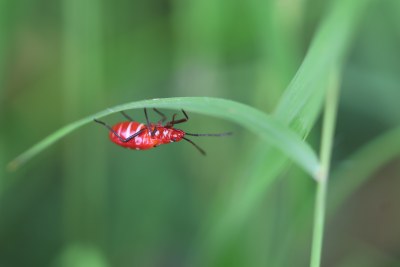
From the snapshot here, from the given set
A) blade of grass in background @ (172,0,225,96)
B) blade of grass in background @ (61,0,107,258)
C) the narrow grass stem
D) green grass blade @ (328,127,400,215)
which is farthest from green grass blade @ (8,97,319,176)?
blade of grass in background @ (172,0,225,96)

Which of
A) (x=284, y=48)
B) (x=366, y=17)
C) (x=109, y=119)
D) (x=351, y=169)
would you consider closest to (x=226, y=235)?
(x=351, y=169)

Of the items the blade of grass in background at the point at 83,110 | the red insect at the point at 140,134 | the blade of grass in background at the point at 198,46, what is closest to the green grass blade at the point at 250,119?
the red insect at the point at 140,134

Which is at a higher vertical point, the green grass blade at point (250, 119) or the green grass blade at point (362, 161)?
the green grass blade at point (250, 119)

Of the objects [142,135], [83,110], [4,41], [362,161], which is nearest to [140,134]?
[142,135]

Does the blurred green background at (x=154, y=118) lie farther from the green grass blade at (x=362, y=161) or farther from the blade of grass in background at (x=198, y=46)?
the green grass blade at (x=362, y=161)

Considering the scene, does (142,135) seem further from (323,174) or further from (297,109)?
(323,174)
